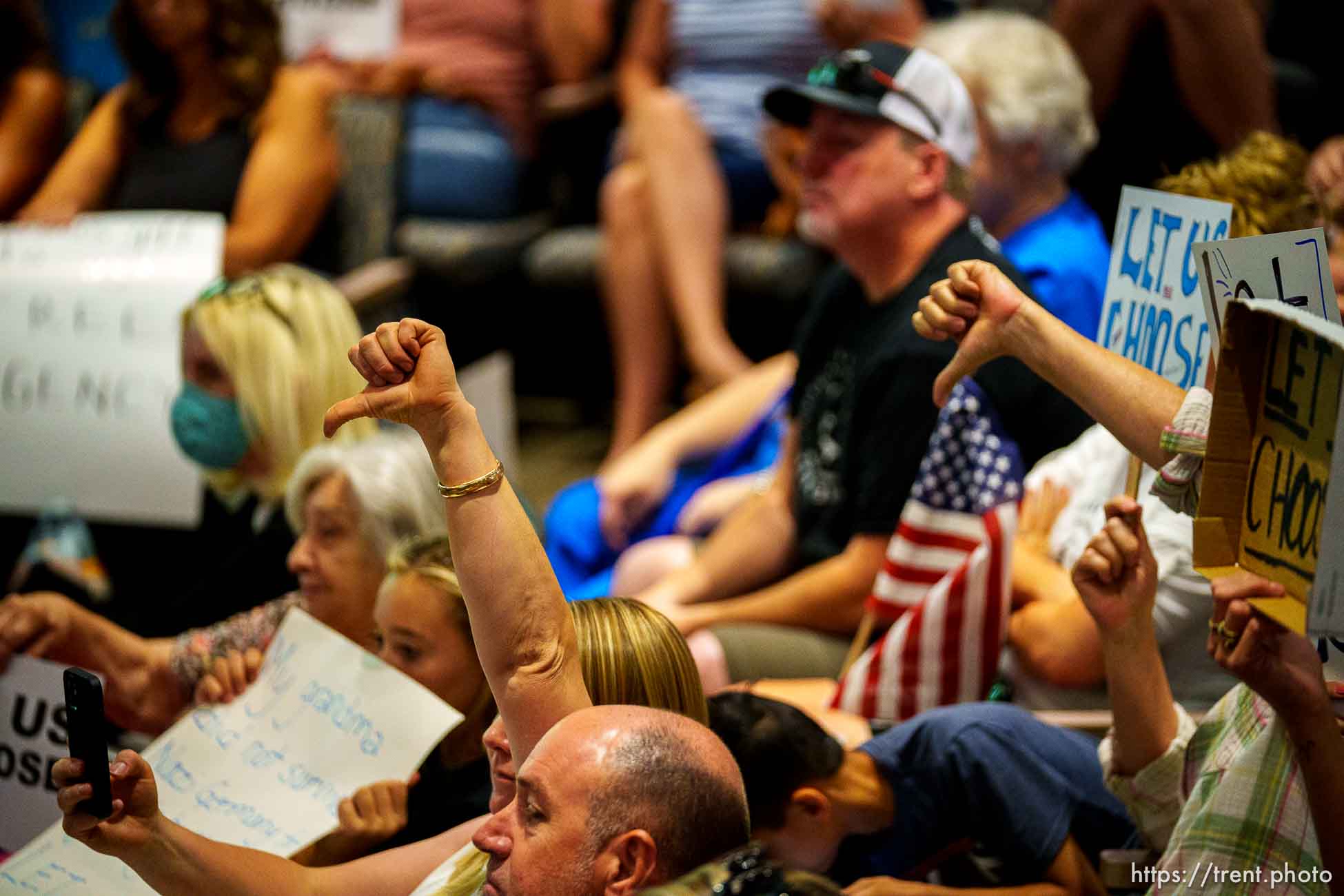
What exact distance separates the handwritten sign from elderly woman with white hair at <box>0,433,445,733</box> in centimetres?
105

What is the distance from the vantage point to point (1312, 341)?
1.29 metres

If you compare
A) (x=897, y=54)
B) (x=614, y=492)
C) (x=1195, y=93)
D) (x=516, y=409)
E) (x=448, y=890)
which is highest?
(x=897, y=54)

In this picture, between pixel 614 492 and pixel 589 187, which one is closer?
pixel 614 492

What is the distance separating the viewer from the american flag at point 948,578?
226 centimetres

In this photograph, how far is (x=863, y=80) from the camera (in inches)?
106

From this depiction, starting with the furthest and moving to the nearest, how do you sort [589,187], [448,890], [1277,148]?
[589,187]
[1277,148]
[448,890]

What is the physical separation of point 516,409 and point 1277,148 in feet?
11.4

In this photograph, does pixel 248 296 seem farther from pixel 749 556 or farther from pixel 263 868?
pixel 263 868

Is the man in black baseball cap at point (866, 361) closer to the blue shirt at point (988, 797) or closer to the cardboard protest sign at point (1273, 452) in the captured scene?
the blue shirt at point (988, 797)

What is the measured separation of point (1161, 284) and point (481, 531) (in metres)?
0.95

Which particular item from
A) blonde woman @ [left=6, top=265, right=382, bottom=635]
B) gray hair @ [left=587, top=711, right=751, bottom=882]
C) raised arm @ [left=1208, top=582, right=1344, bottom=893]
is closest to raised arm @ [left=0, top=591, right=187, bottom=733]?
blonde woman @ [left=6, top=265, right=382, bottom=635]

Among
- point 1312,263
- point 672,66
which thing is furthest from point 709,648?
point 672,66

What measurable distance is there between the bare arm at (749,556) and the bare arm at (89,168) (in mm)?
2009

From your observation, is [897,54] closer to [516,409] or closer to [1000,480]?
[1000,480]
